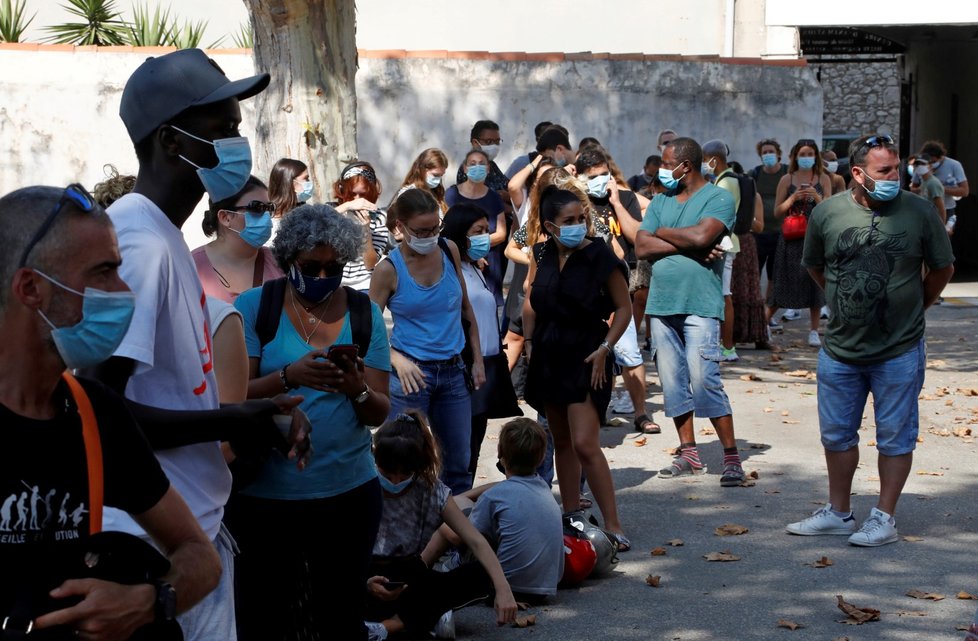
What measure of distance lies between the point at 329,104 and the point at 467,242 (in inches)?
143

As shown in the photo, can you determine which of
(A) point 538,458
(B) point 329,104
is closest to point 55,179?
(B) point 329,104

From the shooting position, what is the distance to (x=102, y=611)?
2172mm

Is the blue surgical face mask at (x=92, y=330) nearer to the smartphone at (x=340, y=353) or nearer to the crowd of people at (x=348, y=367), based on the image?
the crowd of people at (x=348, y=367)

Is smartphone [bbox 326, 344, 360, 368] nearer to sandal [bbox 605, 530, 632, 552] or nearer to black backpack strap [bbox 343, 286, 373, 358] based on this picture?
black backpack strap [bbox 343, 286, 373, 358]

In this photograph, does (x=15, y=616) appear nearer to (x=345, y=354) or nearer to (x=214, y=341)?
(x=214, y=341)

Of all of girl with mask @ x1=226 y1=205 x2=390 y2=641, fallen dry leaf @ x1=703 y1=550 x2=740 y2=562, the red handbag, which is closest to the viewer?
girl with mask @ x1=226 y1=205 x2=390 y2=641

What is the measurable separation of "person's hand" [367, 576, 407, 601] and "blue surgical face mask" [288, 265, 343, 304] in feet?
4.92

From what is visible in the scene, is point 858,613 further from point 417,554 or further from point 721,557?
point 417,554

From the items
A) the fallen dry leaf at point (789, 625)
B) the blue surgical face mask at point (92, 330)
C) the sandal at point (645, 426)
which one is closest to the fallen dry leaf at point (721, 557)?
the fallen dry leaf at point (789, 625)

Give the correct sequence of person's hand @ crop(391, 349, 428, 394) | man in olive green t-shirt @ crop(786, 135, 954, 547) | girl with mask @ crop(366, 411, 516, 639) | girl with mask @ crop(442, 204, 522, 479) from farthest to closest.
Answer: girl with mask @ crop(442, 204, 522, 479)
man in olive green t-shirt @ crop(786, 135, 954, 547)
person's hand @ crop(391, 349, 428, 394)
girl with mask @ crop(366, 411, 516, 639)

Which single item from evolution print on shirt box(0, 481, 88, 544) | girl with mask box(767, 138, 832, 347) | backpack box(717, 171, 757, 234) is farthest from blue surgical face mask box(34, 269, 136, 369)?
girl with mask box(767, 138, 832, 347)

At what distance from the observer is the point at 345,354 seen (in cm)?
418

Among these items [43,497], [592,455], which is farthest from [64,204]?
[592,455]

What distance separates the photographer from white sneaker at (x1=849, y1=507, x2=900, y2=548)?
7.05 meters
